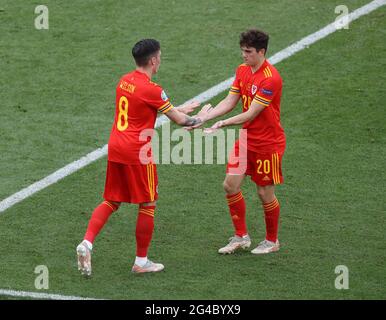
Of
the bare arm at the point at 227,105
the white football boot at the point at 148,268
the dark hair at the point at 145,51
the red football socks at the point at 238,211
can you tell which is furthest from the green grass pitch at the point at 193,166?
the dark hair at the point at 145,51

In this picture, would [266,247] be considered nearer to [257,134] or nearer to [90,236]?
[257,134]

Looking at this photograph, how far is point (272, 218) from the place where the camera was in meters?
9.73

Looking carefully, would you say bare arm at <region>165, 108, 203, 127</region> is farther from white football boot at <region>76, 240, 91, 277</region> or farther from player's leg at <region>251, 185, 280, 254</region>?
white football boot at <region>76, 240, 91, 277</region>

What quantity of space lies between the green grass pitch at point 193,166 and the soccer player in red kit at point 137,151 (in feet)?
1.13

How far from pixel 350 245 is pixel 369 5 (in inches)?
234

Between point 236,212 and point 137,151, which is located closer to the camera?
point 137,151

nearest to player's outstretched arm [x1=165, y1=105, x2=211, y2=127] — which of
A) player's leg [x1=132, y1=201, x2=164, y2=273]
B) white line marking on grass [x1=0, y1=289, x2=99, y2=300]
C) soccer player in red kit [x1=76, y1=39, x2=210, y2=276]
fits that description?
soccer player in red kit [x1=76, y1=39, x2=210, y2=276]

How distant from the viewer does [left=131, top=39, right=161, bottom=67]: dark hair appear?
898 centimetres

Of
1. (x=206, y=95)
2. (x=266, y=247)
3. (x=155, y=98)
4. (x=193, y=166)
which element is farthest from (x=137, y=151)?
(x=206, y=95)

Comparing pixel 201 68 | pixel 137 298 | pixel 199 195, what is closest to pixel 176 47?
pixel 201 68

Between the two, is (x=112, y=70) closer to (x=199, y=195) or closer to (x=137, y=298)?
(x=199, y=195)

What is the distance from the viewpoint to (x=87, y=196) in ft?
35.9

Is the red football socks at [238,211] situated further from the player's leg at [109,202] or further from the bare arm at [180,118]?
the player's leg at [109,202]

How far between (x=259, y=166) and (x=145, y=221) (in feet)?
3.99
